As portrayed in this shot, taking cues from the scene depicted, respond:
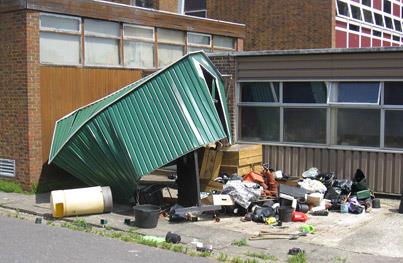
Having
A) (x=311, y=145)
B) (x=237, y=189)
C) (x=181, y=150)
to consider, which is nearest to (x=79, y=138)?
(x=181, y=150)

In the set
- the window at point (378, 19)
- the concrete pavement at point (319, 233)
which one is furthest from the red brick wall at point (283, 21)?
the concrete pavement at point (319, 233)

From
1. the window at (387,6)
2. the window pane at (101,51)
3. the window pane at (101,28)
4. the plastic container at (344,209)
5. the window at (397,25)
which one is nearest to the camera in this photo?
the plastic container at (344,209)

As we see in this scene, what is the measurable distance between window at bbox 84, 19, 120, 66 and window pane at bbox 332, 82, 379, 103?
18.0 feet

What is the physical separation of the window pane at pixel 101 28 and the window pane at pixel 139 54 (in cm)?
50

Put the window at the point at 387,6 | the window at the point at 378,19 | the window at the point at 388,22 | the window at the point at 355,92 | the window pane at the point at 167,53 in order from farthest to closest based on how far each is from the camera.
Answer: the window at the point at 388,22 < the window at the point at 387,6 < the window at the point at 378,19 < the window pane at the point at 167,53 < the window at the point at 355,92

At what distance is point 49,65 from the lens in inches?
514

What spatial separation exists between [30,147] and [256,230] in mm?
5714

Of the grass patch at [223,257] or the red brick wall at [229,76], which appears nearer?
the grass patch at [223,257]

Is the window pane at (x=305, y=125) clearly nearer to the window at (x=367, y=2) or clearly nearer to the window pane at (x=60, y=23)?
the window pane at (x=60, y=23)

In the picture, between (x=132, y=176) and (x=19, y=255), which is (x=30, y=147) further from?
(x=19, y=255)

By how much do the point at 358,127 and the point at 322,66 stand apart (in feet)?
5.15

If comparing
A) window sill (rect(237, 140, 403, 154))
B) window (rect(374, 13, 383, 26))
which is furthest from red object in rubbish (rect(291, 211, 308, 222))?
window (rect(374, 13, 383, 26))

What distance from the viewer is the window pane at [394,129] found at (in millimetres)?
12352

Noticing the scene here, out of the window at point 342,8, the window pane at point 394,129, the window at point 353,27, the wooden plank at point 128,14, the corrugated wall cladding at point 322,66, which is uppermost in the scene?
the window at point 342,8
